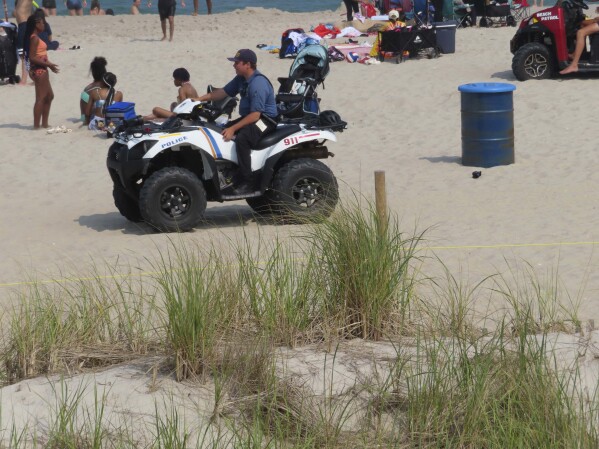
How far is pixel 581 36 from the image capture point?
1608cm

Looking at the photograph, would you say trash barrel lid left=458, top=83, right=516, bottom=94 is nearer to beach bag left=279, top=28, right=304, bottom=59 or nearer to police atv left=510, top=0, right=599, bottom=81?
police atv left=510, top=0, right=599, bottom=81

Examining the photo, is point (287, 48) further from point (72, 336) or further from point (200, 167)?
point (72, 336)

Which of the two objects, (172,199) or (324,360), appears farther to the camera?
(172,199)

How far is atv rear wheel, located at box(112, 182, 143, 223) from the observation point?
10.3m

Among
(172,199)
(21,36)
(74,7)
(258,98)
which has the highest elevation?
(74,7)

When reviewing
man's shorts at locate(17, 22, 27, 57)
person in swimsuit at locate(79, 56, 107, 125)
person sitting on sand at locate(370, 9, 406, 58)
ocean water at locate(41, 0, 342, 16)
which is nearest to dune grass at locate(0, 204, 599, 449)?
person in swimsuit at locate(79, 56, 107, 125)

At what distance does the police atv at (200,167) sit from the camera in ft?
31.6

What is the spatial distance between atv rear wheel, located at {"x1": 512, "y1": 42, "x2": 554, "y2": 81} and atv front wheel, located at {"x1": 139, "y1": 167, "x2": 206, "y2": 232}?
8528 millimetres

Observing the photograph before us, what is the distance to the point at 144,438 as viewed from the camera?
4.68 m

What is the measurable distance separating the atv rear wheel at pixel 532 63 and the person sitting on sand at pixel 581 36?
1.17 ft

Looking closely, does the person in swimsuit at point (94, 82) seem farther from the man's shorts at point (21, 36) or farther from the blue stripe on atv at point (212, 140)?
the blue stripe on atv at point (212, 140)

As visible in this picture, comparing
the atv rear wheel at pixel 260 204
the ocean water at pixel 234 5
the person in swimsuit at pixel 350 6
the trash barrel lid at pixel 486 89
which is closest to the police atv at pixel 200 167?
the atv rear wheel at pixel 260 204

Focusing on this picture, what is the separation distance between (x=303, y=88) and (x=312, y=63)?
1.29 m

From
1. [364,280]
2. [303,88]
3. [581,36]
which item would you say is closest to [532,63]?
[581,36]
